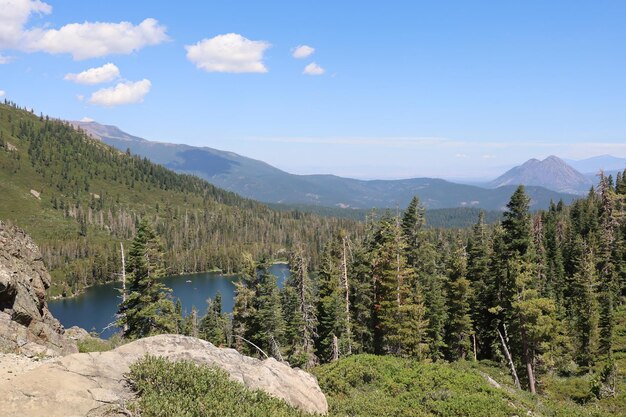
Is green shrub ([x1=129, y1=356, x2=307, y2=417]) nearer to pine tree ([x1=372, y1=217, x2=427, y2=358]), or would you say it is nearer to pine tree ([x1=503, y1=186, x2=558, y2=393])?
pine tree ([x1=503, y1=186, x2=558, y2=393])

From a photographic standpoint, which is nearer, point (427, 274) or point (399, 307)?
point (399, 307)

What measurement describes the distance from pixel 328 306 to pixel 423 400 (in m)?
27.9

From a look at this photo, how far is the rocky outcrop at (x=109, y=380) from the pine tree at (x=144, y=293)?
22242mm

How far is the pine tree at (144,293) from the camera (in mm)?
35188

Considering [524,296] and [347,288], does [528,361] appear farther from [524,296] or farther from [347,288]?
[347,288]

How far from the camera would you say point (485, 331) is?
2034 inches

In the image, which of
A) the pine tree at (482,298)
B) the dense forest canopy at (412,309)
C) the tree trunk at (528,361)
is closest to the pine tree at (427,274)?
the dense forest canopy at (412,309)

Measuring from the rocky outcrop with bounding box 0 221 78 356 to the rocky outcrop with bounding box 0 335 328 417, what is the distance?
10.1 ft

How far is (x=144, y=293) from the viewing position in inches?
1419

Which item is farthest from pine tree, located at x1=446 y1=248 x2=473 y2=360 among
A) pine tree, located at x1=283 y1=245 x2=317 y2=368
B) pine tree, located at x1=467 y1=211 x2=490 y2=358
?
pine tree, located at x1=283 y1=245 x2=317 y2=368

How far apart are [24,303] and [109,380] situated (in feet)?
33.0

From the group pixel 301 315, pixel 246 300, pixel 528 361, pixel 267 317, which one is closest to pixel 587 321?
pixel 528 361

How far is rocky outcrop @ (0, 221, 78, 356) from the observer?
1495cm

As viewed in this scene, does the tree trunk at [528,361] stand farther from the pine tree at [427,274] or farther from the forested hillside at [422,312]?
the pine tree at [427,274]
